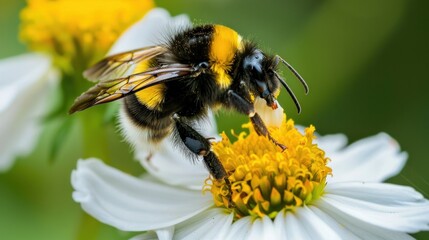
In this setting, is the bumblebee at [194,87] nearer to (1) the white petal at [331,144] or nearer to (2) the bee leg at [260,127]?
(2) the bee leg at [260,127]

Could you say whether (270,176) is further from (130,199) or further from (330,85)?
(330,85)

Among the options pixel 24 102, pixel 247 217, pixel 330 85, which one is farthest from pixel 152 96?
pixel 330 85

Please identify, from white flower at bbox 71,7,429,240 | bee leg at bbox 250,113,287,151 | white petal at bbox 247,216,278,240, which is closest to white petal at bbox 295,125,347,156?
white flower at bbox 71,7,429,240

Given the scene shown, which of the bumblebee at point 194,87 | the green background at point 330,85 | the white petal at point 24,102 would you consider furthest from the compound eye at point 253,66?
the green background at point 330,85

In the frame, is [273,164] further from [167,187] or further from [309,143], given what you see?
[167,187]

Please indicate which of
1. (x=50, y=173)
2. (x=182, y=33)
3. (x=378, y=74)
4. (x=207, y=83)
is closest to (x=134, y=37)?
(x=182, y=33)

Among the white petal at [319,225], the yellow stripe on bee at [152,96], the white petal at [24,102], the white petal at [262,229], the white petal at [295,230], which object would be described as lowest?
the white petal at [24,102]

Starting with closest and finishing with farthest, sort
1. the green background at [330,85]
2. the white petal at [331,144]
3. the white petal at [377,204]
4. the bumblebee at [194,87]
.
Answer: the white petal at [377,204] < the bumblebee at [194,87] < the white petal at [331,144] < the green background at [330,85]
